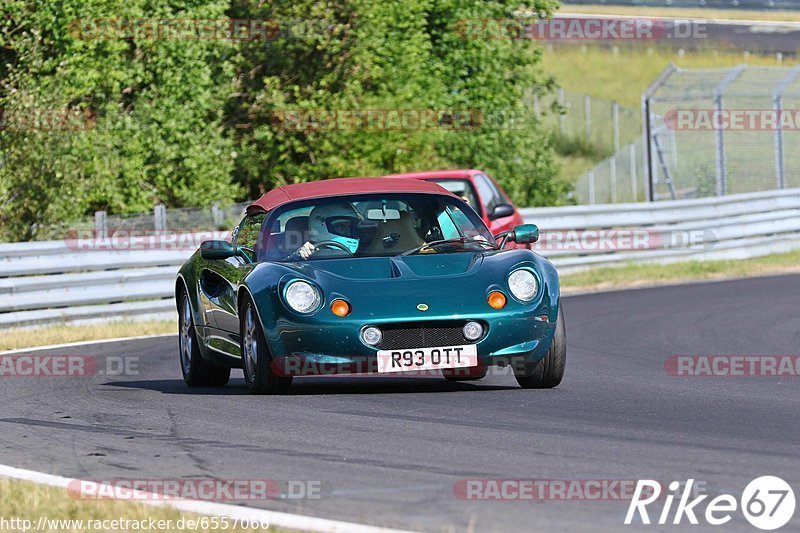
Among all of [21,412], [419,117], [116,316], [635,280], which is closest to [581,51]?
[419,117]

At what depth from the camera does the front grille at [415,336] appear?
8992mm

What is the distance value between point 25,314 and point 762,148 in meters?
14.0

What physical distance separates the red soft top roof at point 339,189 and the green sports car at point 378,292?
15 millimetres

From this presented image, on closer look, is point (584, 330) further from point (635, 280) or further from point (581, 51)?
point (581, 51)

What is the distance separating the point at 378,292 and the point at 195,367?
2.54 metres

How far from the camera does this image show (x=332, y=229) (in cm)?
1009

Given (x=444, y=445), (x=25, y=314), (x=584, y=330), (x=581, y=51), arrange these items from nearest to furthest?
(x=444, y=445) → (x=584, y=330) → (x=25, y=314) → (x=581, y=51)

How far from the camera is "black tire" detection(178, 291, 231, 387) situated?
1116 cm

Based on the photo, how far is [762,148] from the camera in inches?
1057

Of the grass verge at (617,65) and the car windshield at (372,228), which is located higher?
the car windshield at (372,228)

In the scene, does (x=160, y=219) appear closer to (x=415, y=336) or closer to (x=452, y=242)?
(x=452, y=242)
